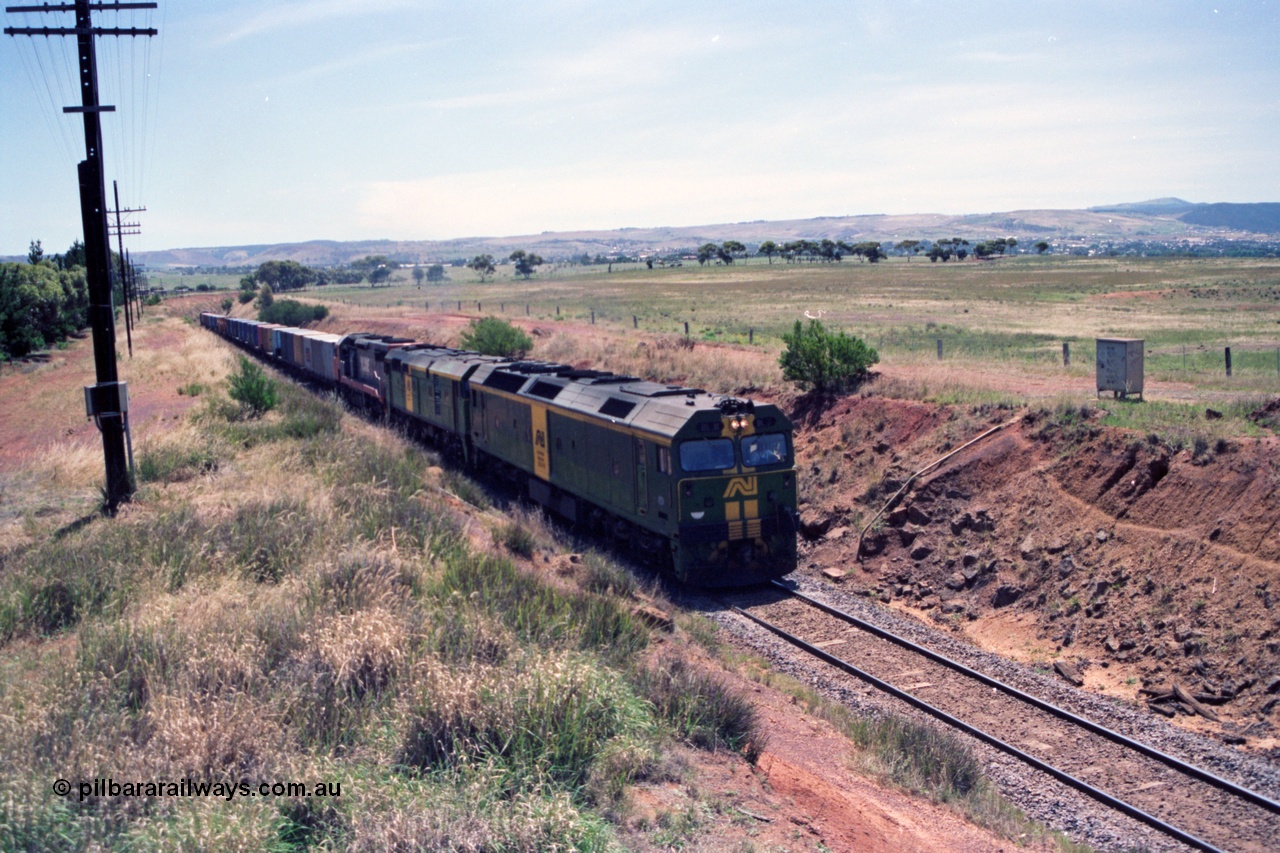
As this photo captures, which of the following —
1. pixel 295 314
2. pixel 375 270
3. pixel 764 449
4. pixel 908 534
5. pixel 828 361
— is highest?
pixel 375 270

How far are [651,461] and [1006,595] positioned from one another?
21.8 ft

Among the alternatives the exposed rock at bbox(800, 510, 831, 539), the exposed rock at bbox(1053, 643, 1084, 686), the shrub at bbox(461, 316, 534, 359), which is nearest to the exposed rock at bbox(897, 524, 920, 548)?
the exposed rock at bbox(800, 510, 831, 539)

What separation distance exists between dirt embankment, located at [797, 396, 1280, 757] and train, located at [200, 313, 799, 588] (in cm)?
309

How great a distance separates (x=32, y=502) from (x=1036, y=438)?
19316 mm

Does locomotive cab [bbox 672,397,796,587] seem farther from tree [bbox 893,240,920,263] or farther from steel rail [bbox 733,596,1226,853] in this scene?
tree [bbox 893,240,920,263]

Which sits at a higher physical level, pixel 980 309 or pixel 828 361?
pixel 980 309

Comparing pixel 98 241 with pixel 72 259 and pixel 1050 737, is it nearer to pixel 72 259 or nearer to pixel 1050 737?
pixel 1050 737

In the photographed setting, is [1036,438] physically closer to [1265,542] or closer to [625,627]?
[1265,542]

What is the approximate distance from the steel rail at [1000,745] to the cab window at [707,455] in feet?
8.63

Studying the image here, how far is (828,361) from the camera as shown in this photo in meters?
26.2

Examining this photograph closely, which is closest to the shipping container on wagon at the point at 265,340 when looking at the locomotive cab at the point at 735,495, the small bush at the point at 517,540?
the small bush at the point at 517,540

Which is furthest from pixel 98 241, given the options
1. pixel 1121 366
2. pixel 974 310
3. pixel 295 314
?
pixel 295 314

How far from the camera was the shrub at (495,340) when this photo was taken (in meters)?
41.4

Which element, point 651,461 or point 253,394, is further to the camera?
point 253,394
